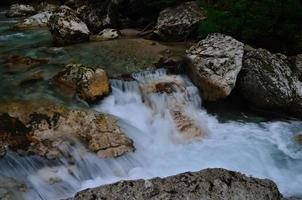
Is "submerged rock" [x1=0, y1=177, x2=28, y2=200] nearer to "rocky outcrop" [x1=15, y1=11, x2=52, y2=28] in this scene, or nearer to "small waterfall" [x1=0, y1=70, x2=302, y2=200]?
"small waterfall" [x1=0, y1=70, x2=302, y2=200]

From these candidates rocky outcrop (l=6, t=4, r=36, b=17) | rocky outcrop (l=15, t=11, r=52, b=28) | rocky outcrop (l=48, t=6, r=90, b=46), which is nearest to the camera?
rocky outcrop (l=48, t=6, r=90, b=46)

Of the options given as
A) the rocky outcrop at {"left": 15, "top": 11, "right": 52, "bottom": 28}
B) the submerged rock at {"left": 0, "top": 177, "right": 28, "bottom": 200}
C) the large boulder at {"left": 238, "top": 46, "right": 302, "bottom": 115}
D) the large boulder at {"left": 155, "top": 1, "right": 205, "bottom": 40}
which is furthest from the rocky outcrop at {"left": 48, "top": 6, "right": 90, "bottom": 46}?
the submerged rock at {"left": 0, "top": 177, "right": 28, "bottom": 200}

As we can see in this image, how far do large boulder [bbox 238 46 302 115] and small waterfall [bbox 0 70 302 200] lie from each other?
510mm

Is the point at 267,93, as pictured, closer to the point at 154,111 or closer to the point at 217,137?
the point at 217,137

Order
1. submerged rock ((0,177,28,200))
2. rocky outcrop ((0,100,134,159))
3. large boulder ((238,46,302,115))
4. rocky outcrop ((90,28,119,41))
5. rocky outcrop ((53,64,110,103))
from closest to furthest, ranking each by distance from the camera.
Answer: submerged rock ((0,177,28,200)) → rocky outcrop ((0,100,134,159)) → rocky outcrop ((53,64,110,103)) → large boulder ((238,46,302,115)) → rocky outcrop ((90,28,119,41))

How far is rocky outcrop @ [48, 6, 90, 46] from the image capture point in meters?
11.5

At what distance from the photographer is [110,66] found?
10.1 metres

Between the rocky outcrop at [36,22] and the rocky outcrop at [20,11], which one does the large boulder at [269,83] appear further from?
the rocky outcrop at [20,11]

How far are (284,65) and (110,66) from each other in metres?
3.93

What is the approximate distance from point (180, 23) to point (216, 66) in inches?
122

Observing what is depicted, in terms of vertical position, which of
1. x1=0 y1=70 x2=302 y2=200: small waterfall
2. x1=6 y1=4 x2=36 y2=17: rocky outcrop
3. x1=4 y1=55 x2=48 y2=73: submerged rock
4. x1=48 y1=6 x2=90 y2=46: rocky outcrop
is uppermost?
x1=48 y1=6 x2=90 y2=46: rocky outcrop

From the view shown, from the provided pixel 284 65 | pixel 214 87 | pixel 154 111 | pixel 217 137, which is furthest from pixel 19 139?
pixel 284 65

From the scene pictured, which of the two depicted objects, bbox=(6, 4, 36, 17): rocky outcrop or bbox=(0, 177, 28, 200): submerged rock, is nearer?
bbox=(0, 177, 28, 200): submerged rock

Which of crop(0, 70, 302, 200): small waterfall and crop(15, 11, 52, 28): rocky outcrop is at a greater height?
crop(15, 11, 52, 28): rocky outcrop
